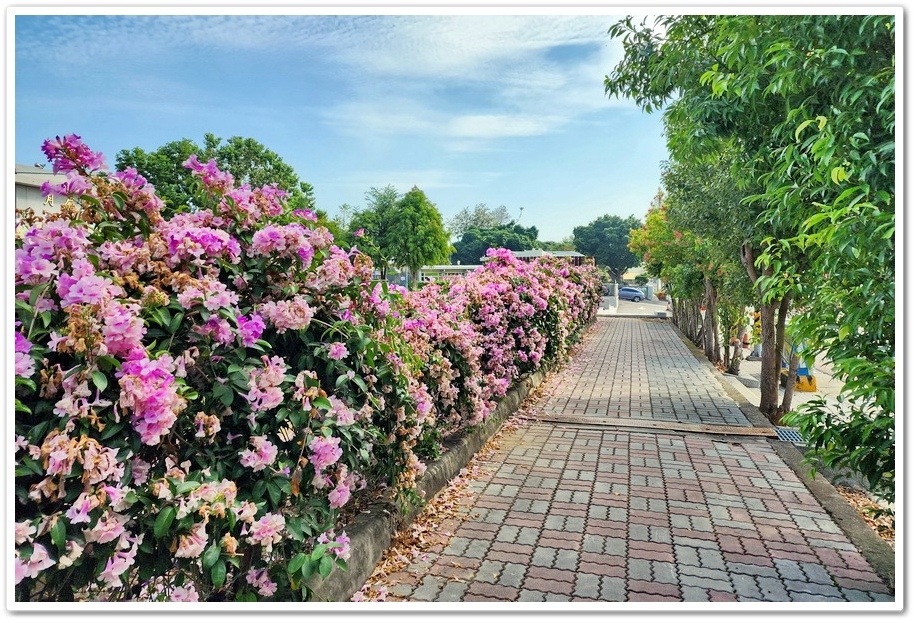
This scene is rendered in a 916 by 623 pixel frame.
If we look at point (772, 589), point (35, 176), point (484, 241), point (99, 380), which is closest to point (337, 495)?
point (99, 380)

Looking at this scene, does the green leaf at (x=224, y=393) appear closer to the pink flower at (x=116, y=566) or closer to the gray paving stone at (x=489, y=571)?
the pink flower at (x=116, y=566)

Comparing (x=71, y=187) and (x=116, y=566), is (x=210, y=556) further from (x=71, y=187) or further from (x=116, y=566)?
(x=71, y=187)

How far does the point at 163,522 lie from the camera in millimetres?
1644

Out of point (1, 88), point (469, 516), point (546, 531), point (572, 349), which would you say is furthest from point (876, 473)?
point (572, 349)

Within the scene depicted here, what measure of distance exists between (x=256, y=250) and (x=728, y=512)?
3184 millimetres

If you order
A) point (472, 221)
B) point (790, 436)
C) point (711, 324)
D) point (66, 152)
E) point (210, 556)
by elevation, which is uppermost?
point (472, 221)

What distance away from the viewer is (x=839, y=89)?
2.66m

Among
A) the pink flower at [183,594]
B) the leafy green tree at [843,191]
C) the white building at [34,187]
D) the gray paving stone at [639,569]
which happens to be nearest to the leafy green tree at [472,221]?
the leafy green tree at [843,191]

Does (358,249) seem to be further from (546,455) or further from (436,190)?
(546,455)

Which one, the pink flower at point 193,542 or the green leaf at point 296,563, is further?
the green leaf at point 296,563

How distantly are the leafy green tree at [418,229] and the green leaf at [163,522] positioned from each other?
24.4 meters

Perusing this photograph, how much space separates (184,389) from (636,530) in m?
2.62

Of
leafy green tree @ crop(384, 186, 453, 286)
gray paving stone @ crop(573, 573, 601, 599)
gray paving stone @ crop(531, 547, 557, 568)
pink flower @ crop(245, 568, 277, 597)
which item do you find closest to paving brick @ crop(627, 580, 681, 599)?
gray paving stone @ crop(573, 573, 601, 599)

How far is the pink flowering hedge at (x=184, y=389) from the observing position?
1573 millimetres
